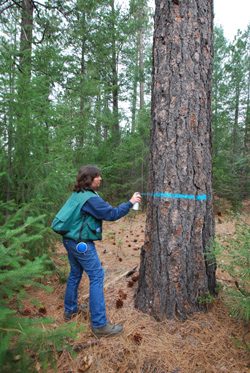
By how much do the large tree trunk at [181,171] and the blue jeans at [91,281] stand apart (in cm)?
56

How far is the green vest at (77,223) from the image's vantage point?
8.19ft

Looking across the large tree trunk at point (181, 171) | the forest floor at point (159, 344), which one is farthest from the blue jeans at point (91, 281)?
the large tree trunk at point (181, 171)

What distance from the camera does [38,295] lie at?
322 centimetres

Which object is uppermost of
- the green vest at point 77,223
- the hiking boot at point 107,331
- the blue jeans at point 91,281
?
the green vest at point 77,223

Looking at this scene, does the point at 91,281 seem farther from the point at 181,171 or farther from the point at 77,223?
the point at 181,171

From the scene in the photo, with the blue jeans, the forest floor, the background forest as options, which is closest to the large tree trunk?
the forest floor

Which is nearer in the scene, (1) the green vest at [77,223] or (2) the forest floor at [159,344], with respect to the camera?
(2) the forest floor at [159,344]

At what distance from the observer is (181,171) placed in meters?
2.56

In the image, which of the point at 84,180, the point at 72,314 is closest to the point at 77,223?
the point at 84,180

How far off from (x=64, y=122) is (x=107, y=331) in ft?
17.6

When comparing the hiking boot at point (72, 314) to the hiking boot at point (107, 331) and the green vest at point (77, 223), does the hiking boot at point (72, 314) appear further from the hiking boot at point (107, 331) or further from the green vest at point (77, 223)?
the green vest at point (77, 223)

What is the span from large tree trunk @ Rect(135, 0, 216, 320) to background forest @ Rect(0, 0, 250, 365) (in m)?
1.30

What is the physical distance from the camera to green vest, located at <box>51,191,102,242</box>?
2.50 metres

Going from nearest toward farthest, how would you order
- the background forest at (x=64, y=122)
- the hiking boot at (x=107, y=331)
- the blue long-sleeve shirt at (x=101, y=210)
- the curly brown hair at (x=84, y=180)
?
the hiking boot at (x=107, y=331)
the blue long-sleeve shirt at (x=101, y=210)
the curly brown hair at (x=84, y=180)
the background forest at (x=64, y=122)
